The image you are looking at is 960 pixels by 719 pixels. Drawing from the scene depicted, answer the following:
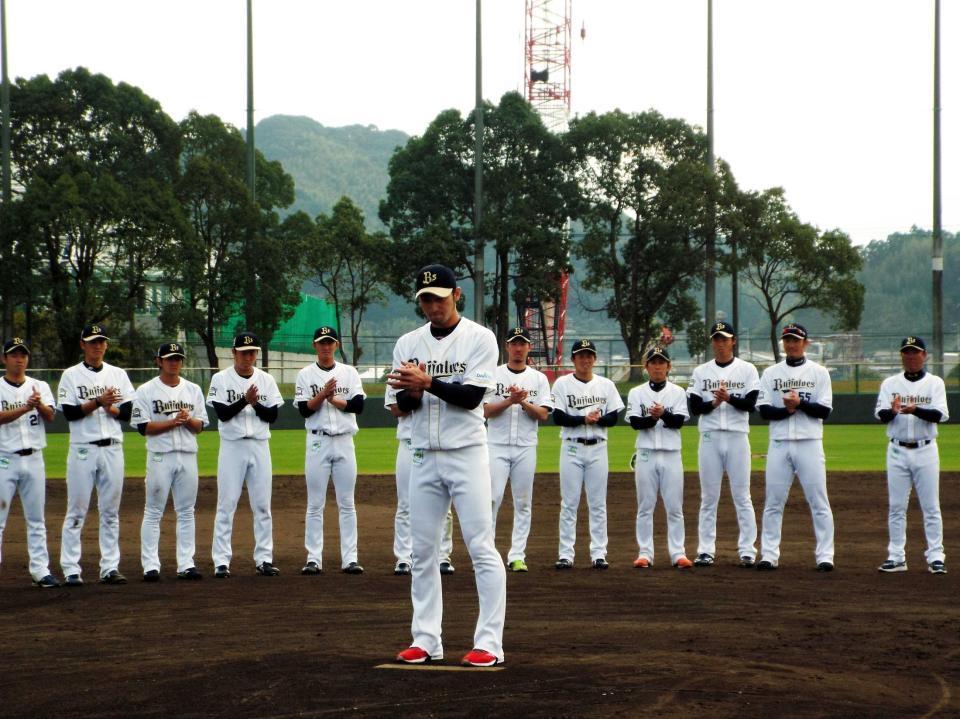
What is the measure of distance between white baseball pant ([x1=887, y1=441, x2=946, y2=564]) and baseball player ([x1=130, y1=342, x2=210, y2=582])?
658 cm

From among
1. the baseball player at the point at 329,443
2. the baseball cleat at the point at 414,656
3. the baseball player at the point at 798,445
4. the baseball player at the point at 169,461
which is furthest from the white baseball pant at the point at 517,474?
the baseball cleat at the point at 414,656

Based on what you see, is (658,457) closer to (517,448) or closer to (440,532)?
(517,448)

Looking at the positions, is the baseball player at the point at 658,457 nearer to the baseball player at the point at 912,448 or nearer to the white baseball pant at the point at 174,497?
the baseball player at the point at 912,448

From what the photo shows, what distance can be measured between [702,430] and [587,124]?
1182 inches

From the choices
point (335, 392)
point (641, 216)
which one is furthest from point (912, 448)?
point (641, 216)

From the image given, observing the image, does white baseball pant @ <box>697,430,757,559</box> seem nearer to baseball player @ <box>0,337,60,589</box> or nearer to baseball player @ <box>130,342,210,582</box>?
baseball player @ <box>130,342,210,582</box>

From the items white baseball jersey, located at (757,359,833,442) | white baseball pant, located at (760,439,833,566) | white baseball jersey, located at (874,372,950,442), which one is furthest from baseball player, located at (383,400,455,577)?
white baseball jersey, located at (874,372,950,442)

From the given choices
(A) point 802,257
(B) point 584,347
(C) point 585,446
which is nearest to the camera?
(C) point 585,446

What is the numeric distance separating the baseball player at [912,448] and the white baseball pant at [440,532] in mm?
5456

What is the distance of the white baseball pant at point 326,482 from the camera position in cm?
1102

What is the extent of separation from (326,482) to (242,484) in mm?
804

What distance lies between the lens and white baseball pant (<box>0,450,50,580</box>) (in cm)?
1040

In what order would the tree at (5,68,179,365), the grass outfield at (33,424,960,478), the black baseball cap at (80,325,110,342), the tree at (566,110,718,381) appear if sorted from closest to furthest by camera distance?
1. the black baseball cap at (80,325,110,342)
2. the grass outfield at (33,424,960,478)
3. the tree at (5,68,179,365)
4. the tree at (566,110,718,381)

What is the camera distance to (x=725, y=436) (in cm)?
1129
